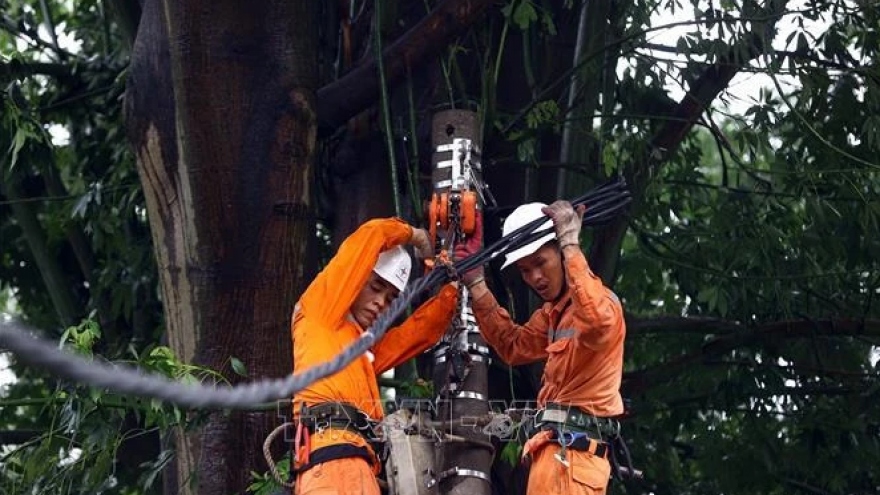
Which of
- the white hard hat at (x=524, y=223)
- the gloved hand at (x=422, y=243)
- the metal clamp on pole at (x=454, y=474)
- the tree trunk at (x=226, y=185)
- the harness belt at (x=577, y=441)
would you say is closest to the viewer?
the harness belt at (x=577, y=441)

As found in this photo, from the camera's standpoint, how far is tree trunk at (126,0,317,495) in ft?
25.7

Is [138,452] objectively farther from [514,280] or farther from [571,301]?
[571,301]

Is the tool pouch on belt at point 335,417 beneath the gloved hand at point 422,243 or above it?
beneath

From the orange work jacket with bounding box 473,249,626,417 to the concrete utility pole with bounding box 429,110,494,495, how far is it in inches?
5.7

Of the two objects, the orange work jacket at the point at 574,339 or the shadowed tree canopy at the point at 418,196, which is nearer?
the orange work jacket at the point at 574,339

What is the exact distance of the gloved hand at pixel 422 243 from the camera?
7.32 m

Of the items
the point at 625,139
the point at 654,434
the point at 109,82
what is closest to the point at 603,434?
the point at 625,139

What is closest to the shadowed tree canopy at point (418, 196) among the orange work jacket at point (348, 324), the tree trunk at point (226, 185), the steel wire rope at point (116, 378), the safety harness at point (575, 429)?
the tree trunk at point (226, 185)

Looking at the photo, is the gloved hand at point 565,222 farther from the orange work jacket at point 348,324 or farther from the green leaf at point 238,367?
the green leaf at point 238,367

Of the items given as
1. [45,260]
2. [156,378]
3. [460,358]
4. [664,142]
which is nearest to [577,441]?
[460,358]

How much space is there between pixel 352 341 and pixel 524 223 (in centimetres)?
80

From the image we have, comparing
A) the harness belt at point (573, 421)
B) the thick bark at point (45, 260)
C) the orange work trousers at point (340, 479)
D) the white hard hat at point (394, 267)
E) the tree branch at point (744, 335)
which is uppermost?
the thick bark at point (45, 260)

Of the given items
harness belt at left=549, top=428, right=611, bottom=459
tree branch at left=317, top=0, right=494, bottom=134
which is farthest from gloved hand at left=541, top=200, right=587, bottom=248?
A: tree branch at left=317, top=0, right=494, bottom=134

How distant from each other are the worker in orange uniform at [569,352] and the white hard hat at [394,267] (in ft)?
0.71
